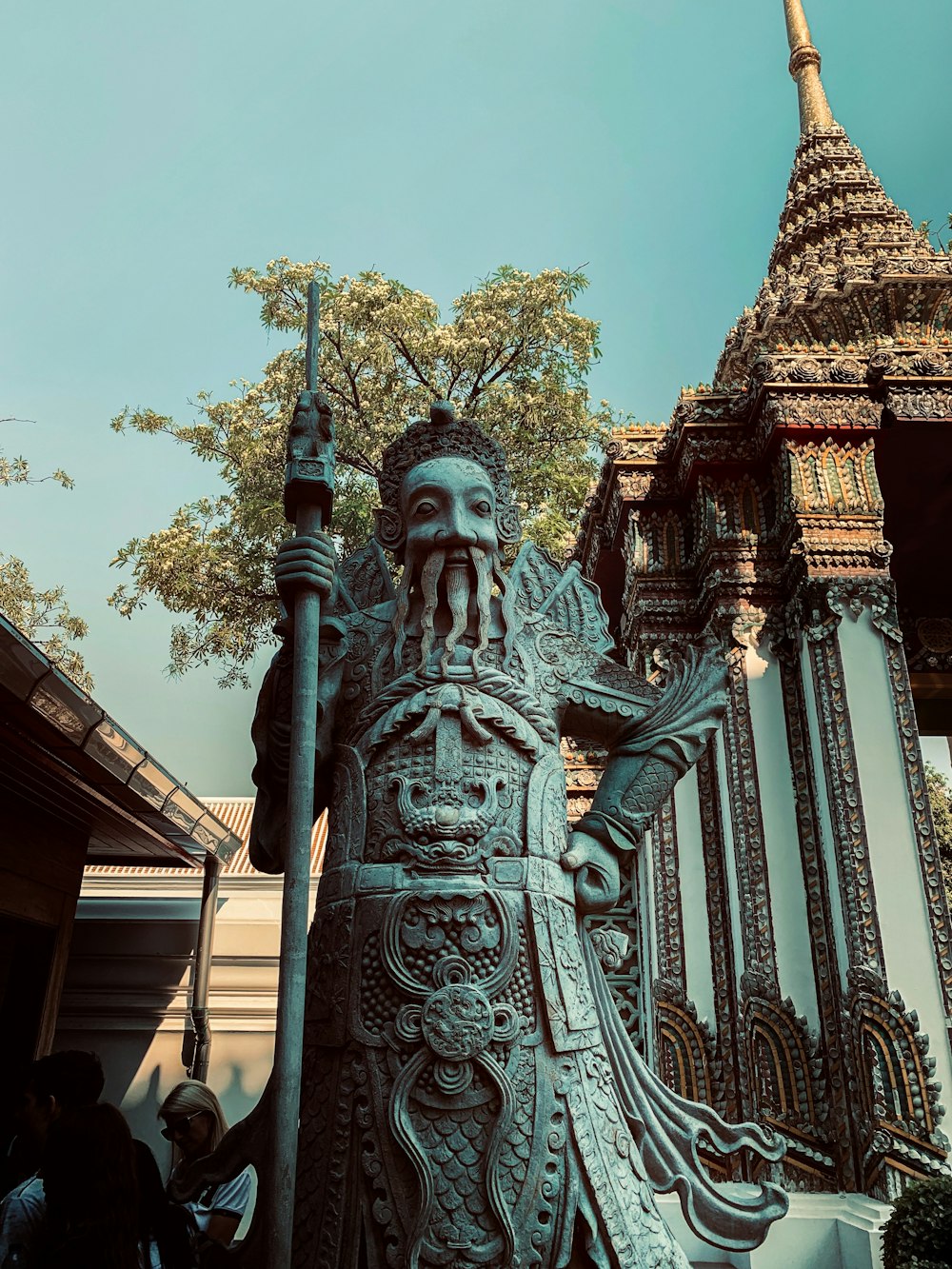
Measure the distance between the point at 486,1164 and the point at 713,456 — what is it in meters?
7.45

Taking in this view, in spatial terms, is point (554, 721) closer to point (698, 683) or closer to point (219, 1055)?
point (698, 683)

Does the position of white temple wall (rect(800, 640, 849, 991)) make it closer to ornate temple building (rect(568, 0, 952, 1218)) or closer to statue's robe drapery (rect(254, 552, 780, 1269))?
ornate temple building (rect(568, 0, 952, 1218))

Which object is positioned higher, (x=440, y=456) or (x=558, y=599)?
(x=440, y=456)

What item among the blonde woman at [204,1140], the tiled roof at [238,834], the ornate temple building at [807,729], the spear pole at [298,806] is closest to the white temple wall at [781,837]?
the ornate temple building at [807,729]

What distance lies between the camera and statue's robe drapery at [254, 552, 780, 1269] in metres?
2.49

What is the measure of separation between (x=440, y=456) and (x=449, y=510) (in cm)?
29

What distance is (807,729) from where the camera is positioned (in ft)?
25.8

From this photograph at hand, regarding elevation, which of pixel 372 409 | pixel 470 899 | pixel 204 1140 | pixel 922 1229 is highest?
pixel 372 409

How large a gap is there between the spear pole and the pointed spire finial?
12.2 meters

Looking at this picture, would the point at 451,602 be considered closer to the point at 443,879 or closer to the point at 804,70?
the point at 443,879

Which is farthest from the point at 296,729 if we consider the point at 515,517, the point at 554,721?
the point at 515,517

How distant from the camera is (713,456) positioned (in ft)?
29.2

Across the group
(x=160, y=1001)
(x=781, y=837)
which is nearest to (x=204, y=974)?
(x=160, y=1001)

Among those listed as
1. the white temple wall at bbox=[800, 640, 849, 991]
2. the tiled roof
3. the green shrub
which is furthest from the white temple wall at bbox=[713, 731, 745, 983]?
the tiled roof
